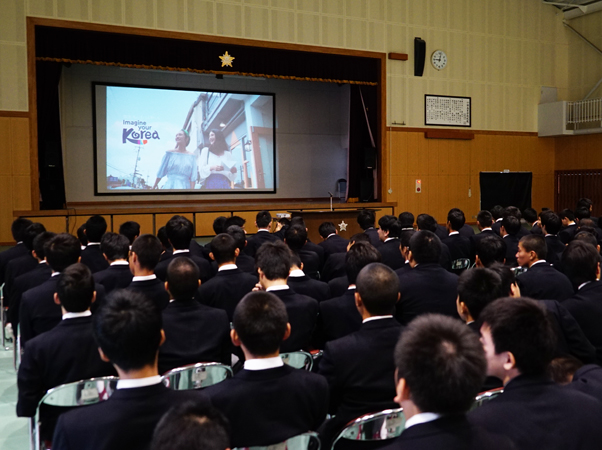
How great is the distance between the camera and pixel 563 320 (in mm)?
2891

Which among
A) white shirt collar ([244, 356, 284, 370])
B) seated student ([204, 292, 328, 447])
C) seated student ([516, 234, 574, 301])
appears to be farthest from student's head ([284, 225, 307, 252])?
white shirt collar ([244, 356, 284, 370])

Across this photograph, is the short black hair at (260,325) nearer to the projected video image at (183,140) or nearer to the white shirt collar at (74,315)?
the white shirt collar at (74,315)

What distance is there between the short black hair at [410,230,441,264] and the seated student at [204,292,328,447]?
198cm

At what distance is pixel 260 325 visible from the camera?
208 centimetres

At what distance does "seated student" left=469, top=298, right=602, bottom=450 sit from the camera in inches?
66.4

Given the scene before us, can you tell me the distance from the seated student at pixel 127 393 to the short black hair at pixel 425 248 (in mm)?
2335

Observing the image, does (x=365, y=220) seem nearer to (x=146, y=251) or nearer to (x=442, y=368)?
(x=146, y=251)

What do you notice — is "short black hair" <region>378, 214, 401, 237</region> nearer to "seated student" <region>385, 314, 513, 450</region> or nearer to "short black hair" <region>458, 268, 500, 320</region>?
"short black hair" <region>458, 268, 500, 320</region>

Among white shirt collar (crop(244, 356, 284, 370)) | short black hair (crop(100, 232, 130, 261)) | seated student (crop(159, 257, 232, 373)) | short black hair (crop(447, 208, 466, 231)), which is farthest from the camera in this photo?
short black hair (crop(447, 208, 466, 231))

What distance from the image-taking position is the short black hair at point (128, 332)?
1.91 meters

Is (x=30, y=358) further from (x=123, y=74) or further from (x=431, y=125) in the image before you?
(x=431, y=125)

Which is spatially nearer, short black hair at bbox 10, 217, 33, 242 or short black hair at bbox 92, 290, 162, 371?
short black hair at bbox 92, 290, 162, 371

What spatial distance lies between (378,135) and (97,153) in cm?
657

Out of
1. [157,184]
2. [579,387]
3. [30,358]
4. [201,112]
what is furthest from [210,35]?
[579,387]
